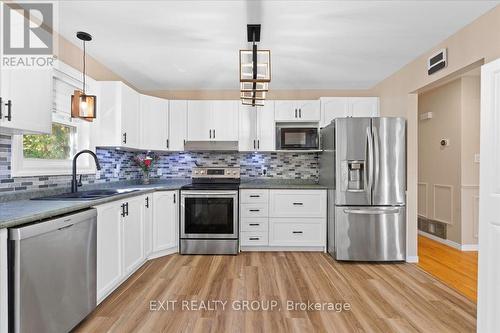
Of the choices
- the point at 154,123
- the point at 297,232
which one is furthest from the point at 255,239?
the point at 154,123

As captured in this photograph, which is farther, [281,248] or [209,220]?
[281,248]

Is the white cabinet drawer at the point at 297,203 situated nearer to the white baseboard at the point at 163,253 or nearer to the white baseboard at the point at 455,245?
the white baseboard at the point at 163,253

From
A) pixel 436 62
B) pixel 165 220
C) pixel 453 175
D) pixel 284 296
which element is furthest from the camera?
pixel 453 175

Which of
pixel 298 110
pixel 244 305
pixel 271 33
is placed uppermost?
pixel 271 33

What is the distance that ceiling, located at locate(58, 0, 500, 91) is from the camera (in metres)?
2.20

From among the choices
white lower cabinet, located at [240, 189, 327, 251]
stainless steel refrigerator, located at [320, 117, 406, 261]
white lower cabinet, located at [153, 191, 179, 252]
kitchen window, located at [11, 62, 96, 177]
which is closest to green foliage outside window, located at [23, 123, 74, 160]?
kitchen window, located at [11, 62, 96, 177]

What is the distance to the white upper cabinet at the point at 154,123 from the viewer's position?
12.3 ft

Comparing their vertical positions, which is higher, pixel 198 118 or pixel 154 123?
pixel 198 118

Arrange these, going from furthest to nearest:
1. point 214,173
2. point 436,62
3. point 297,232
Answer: point 214,173 < point 297,232 < point 436,62

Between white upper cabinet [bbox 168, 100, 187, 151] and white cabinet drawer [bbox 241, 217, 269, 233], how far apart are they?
147cm

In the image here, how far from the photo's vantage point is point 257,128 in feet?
13.6

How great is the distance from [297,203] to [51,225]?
2.88 meters

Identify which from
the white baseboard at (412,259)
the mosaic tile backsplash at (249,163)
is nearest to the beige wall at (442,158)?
the white baseboard at (412,259)

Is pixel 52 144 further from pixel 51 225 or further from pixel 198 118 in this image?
pixel 198 118
